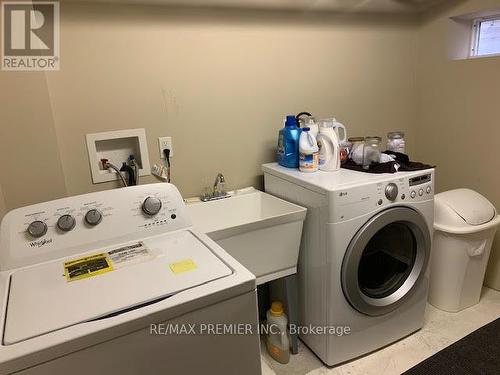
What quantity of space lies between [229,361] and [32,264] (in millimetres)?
711

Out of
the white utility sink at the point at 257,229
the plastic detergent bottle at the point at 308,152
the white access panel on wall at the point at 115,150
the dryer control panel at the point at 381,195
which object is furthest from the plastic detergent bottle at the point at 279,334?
the white access panel on wall at the point at 115,150

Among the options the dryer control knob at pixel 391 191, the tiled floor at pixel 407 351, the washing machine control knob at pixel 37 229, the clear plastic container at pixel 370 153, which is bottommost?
the tiled floor at pixel 407 351

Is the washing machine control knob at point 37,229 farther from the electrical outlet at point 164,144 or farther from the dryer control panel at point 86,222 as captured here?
the electrical outlet at point 164,144

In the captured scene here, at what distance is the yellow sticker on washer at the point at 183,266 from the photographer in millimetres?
1057

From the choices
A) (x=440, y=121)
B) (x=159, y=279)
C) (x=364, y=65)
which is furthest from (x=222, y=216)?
(x=440, y=121)

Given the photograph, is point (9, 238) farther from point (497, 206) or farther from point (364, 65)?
point (497, 206)

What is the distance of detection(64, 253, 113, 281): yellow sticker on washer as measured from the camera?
1.07m

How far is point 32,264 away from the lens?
3.85 feet

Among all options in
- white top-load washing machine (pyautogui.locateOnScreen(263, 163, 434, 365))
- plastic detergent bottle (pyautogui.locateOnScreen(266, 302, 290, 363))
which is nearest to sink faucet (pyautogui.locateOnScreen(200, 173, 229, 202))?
white top-load washing machine (pyautogui.locateOnScreen(263, 163, 434, 365))

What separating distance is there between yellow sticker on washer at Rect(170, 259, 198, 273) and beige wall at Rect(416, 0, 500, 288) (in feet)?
6.70

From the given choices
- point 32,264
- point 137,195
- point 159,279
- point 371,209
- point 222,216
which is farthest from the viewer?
point 222,216

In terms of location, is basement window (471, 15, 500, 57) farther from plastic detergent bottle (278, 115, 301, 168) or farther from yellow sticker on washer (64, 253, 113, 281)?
yellow sticker on washer (64, 253, 113, 281)

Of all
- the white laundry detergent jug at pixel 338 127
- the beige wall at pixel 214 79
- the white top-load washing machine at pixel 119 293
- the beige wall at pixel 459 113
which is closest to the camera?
the white top-load washing machine at pixel 119 293

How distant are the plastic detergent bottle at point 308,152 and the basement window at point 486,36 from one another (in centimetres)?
138
